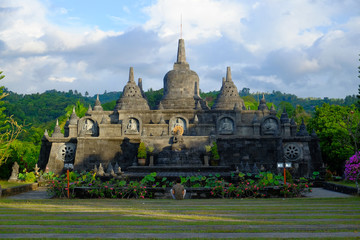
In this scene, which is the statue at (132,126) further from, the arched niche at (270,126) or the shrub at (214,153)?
the arched niche at (270,126)

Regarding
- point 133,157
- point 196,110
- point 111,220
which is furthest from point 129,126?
point 111,220

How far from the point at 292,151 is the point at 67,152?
1903cm

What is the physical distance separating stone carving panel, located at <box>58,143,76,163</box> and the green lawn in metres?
17.6

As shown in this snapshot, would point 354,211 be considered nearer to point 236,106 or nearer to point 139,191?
point 139,191

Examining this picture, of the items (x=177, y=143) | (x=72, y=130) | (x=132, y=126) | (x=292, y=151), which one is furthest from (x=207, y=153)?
(x=72, y=130)

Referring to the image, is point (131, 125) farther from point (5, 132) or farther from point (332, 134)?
point (332, 134)

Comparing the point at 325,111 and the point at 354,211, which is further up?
the point at 325,111

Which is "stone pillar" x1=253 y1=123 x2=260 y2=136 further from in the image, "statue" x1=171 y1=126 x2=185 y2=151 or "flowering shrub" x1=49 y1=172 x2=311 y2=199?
"flowering shrub" x1=49 y1=172 x2=311 y2=199

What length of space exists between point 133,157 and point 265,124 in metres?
12.3

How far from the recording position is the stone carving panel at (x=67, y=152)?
29.3 m

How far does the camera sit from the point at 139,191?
14.6 m

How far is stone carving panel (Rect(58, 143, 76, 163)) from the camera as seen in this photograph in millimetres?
29266

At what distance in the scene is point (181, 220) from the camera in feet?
30.1

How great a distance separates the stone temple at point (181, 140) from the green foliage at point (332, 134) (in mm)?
1871
